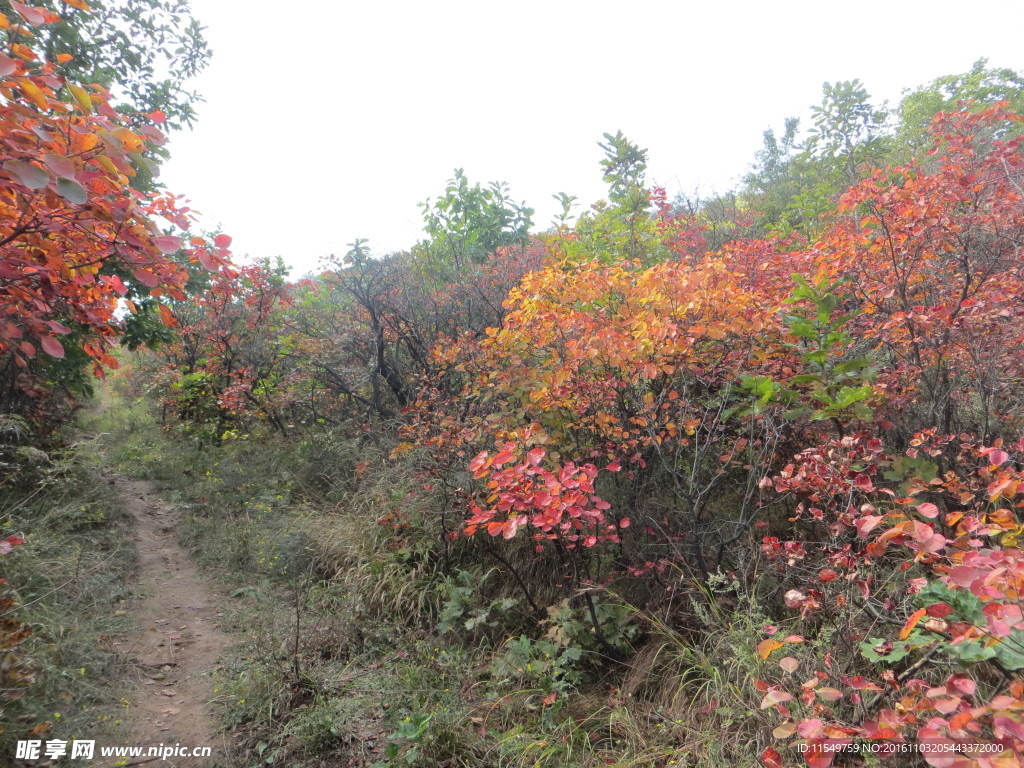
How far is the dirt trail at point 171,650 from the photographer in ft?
10.1

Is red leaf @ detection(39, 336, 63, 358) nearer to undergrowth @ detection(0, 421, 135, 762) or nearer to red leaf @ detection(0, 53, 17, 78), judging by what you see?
red leaf @ detection(0, 53, 17, 78)

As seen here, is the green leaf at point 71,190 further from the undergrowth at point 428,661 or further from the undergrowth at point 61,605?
the undergrowth at point 428,661

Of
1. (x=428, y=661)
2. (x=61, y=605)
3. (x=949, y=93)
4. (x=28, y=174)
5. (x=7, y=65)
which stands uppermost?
(x=949, y=93)

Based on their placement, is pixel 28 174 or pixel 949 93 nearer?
pixel 28 174

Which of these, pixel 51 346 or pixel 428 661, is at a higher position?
pixel 51 346

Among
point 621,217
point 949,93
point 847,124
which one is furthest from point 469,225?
point 949,93

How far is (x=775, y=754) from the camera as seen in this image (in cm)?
186

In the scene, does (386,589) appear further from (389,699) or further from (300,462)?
(300,462)

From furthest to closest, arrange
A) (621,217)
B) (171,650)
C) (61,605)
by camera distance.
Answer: (621,217) → (171,650) → (61,605)

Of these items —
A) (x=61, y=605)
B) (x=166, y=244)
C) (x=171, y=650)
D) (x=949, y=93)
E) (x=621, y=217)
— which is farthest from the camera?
(x=949, y=93)

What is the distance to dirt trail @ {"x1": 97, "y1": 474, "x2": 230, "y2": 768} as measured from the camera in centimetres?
309

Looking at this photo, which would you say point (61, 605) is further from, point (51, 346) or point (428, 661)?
point (51, 346)

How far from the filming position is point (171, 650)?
395cm

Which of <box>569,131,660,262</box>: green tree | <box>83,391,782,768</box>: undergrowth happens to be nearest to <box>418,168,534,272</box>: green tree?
<box>569,131,660,262</box>: green tree
